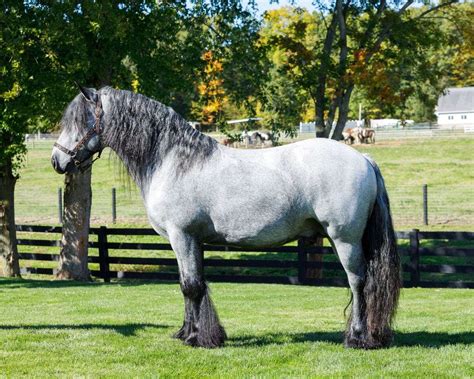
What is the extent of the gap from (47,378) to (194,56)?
12.7 metres

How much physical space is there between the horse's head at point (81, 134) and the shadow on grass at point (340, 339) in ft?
7.35

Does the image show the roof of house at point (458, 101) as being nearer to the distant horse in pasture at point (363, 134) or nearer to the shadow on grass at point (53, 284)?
the distant horse in pasture at point (363, 134)

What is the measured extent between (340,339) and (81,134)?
3.12m

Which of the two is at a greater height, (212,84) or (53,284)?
(212,84)

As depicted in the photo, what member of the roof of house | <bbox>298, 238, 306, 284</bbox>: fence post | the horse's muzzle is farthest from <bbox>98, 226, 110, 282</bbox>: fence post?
the roof of house

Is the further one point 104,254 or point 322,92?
point 322,92

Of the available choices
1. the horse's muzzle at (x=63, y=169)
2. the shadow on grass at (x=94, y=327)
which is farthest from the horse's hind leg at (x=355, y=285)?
the horse's muzzle at (x=63, y=169)

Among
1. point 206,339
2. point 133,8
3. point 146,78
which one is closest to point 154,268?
point 146,78

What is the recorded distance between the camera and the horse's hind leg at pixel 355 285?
6.70 meters

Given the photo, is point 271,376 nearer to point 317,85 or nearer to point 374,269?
point 374,269

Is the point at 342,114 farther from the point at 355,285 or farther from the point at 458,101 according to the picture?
the point at 458,101

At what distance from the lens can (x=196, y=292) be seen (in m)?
6.85

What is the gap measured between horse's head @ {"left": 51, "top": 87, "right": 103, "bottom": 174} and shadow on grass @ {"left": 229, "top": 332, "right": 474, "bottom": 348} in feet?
7.35

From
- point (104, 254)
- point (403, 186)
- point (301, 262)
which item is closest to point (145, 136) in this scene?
point (301, 262)
